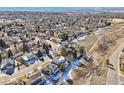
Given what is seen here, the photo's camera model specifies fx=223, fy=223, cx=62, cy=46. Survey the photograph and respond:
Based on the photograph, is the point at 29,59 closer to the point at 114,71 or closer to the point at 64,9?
the point at 64,9

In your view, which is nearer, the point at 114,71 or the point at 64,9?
the point at 114,71

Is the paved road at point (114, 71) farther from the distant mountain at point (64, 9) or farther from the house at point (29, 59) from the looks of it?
the house at point (29, 59)

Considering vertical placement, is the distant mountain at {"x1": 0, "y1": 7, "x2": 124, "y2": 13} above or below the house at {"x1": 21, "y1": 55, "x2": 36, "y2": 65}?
above

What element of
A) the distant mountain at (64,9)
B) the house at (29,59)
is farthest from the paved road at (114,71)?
the house at (29,59)

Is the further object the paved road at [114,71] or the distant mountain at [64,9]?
the distant mountain at [64,9]

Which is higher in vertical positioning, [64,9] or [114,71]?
[64,9]

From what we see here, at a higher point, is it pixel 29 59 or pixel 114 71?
pixel 29 59

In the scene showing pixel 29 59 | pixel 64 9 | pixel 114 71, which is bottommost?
pixel 114 71

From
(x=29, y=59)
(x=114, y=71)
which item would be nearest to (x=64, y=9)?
(x=29, y=59)

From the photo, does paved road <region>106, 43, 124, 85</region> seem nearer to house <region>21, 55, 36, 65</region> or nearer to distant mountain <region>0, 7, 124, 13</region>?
distant mountain <region>0, 7, 124, 13</region>

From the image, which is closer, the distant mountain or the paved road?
the paved road

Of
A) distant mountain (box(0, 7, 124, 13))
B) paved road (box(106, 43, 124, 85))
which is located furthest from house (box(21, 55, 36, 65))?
paved road (box(106, 43, 124, 85))

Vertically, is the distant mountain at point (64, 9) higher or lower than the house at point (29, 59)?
higher
